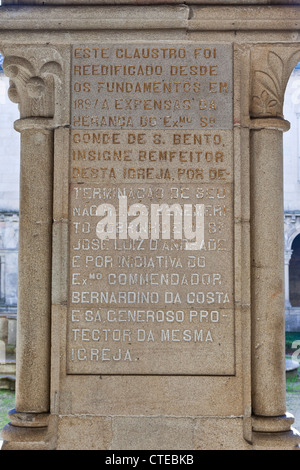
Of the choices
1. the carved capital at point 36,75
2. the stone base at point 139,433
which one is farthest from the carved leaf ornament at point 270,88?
the stone base at point 139,433

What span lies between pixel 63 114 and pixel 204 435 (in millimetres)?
2066

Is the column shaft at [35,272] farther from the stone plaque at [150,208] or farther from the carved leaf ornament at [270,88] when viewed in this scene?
the carved leaf ornament at [270,88]


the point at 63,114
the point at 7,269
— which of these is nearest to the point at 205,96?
the point at 63,114

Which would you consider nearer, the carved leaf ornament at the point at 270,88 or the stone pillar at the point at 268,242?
the stone pillar at the point at 268,242

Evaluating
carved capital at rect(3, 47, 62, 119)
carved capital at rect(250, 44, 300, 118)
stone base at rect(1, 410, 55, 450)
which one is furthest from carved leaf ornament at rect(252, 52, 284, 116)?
stone base at rect(1, 410, 55, 450)

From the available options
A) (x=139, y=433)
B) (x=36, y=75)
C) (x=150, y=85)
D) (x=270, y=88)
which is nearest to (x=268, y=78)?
(x=270, y=88)

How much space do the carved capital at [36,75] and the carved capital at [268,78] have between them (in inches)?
46.8

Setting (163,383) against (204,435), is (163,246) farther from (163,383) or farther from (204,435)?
(204,435)

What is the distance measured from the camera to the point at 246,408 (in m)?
3.16

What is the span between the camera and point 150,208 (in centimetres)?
329

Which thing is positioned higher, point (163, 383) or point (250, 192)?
point (250, 192)

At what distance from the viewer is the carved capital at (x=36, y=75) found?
3312 millimetres

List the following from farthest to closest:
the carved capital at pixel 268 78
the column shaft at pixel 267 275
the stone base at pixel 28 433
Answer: the carved capital at pixel 268 78, the column shaft at pixel 267 275, the stone base at pixel 28 433
